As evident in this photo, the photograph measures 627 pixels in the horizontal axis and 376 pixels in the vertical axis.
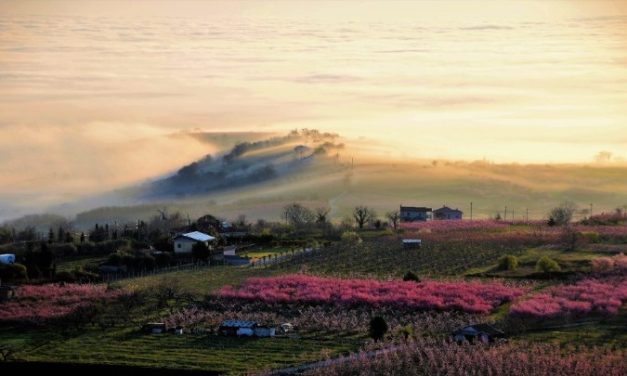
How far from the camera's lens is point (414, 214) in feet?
265

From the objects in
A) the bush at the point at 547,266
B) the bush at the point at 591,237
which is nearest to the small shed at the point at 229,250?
the bush at the point at 547,266

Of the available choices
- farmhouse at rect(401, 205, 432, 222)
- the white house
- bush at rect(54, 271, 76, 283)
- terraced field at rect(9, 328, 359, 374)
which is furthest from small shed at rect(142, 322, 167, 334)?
farmhouse at rect(401, 205, 432, 222)

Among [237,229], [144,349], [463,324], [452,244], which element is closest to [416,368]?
[463,324]

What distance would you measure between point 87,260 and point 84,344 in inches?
830

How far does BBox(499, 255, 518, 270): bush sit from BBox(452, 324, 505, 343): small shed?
14639 millimetres

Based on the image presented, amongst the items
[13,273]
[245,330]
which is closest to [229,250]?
[13,273]

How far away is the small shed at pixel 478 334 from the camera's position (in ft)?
108

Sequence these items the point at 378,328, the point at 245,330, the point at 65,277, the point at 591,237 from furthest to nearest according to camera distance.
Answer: the point at 591,237 → the point at 65,277 → the point at 245,330 → the point at 378,328

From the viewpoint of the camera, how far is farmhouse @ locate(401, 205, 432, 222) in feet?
264

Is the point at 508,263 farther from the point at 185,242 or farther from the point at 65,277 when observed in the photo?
the point at 65,277

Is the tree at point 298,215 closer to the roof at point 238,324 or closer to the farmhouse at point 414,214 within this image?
the farmhouse at point 414,214

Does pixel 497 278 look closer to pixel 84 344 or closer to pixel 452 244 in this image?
pixel 452 244

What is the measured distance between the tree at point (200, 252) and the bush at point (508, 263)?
15.1 metres

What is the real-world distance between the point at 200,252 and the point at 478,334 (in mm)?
24184
